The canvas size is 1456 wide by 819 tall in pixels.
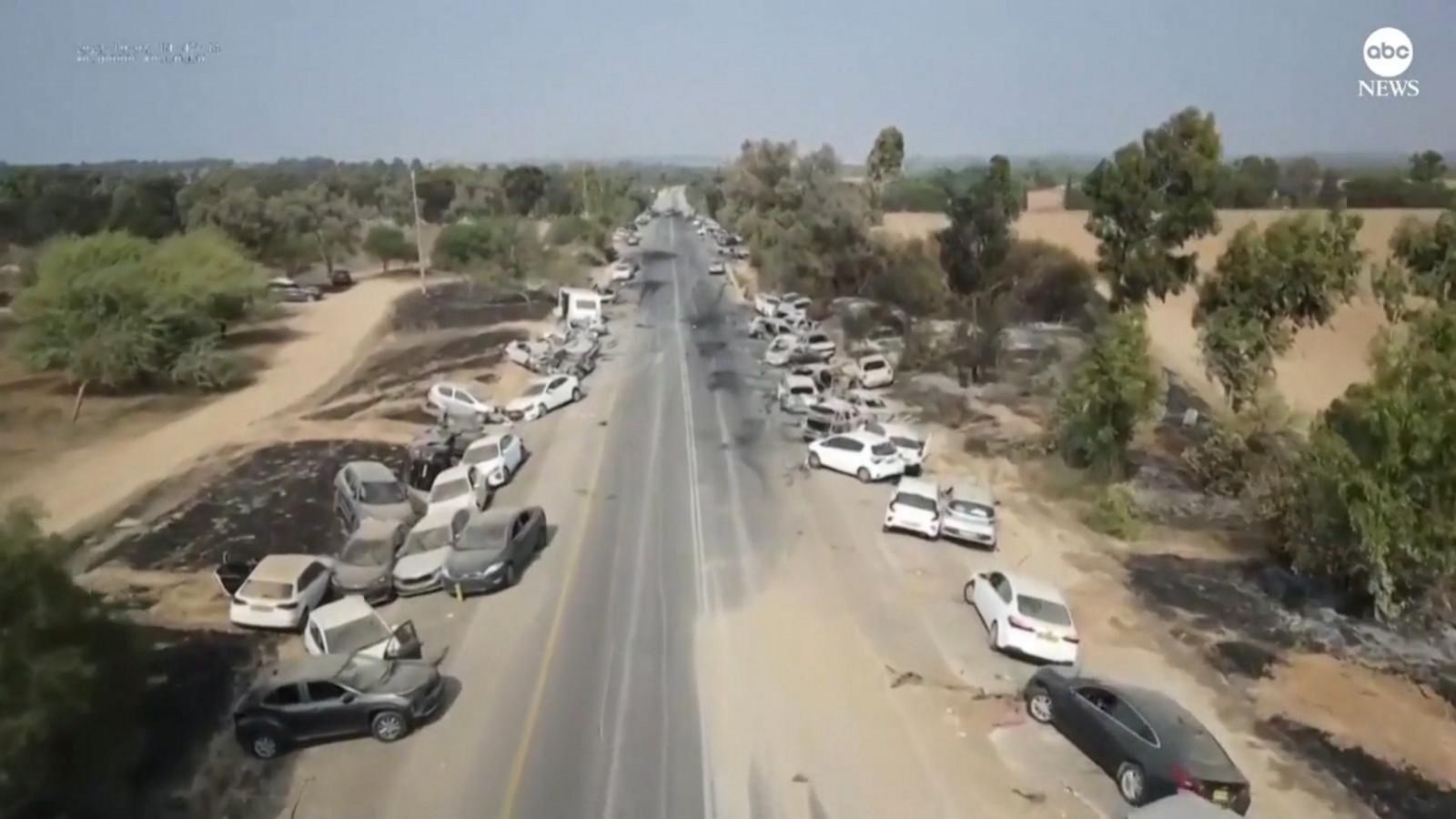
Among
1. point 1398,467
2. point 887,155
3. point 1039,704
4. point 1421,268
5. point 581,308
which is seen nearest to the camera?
point 1039,704

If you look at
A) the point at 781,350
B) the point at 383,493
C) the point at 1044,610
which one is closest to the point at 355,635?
the point at 383,493

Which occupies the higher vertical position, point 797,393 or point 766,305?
point 766,305

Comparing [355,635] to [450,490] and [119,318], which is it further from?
[119,318]

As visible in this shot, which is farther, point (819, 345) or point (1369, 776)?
point (819, 345)

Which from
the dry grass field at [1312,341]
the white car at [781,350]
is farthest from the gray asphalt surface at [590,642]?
the dry grass field at [1312,341]

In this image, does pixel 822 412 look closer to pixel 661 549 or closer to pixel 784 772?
pixel 661 549

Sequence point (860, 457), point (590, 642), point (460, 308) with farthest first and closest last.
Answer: point (460, 308), point (860, 457), point (590, 642)

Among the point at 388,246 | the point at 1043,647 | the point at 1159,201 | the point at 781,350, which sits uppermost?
the point at 1159,201

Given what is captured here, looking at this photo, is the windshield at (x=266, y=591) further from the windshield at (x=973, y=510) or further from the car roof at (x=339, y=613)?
the windshield at (x=973, y=510)
